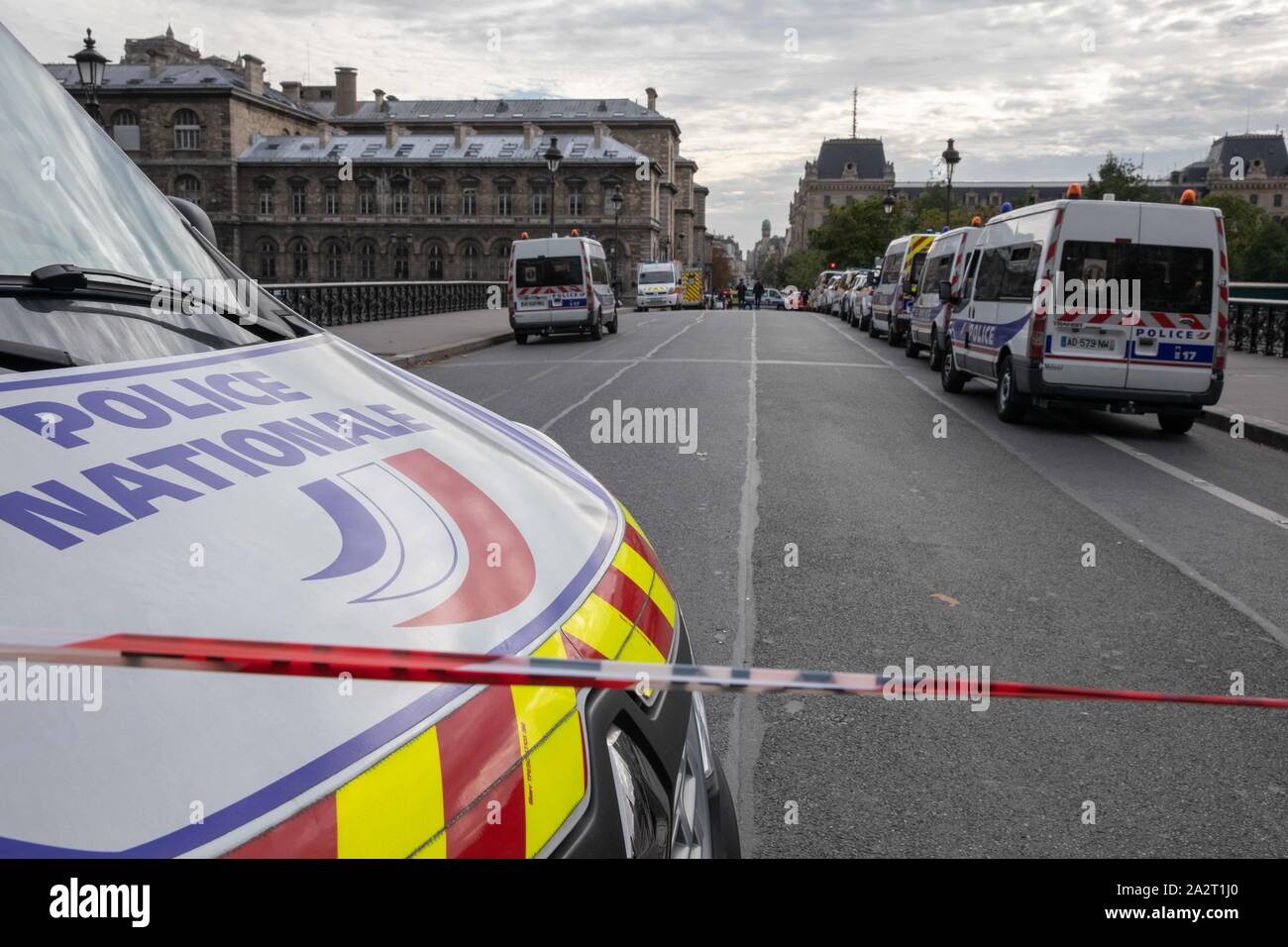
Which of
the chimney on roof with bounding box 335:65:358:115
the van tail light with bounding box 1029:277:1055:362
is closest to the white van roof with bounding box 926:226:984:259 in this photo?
the van tail light with bounding box 1029:277:1055:362

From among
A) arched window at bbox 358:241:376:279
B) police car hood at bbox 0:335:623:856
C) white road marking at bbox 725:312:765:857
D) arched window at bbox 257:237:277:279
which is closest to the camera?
police car hood at bbox 0:335:623:856

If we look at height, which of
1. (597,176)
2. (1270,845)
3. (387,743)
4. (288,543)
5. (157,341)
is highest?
(597,176)

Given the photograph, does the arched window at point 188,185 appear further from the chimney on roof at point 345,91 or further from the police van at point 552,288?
the police van at point 552,288

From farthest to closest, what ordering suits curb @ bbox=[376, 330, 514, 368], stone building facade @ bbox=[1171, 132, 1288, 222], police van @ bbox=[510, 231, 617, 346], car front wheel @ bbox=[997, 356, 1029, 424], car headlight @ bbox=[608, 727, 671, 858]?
stone building facade @ bbox=[1171, 132, 1288, 222] → police van @ bbox=[510, 231, 617, 346] → curb @ bbox=[376, 330, 514, 368] → car front wheel @ bbox=[997, 356, 1029, 424] → car headlight @ bbox=[608, 727, 671, 858]

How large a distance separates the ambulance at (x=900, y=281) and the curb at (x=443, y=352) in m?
8.84

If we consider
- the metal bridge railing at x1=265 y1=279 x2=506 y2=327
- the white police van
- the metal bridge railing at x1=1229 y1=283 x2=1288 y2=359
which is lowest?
the metal bridge railing at x1=1229 y1=283 x2=1288 y2=359

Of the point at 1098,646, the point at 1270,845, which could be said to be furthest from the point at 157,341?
the point at 1098,646

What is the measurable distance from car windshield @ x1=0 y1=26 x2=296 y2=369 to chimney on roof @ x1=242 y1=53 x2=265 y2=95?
100 metres

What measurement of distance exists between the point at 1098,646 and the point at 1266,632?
2.92ft

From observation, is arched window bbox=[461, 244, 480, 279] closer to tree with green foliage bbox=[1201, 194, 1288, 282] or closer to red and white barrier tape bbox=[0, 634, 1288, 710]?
tree with green foliage bbox=[1201, 194, 1288, 282]

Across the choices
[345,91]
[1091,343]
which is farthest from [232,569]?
[345,91]

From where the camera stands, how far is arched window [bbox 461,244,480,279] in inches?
3703

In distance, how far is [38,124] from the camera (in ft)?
7.43
